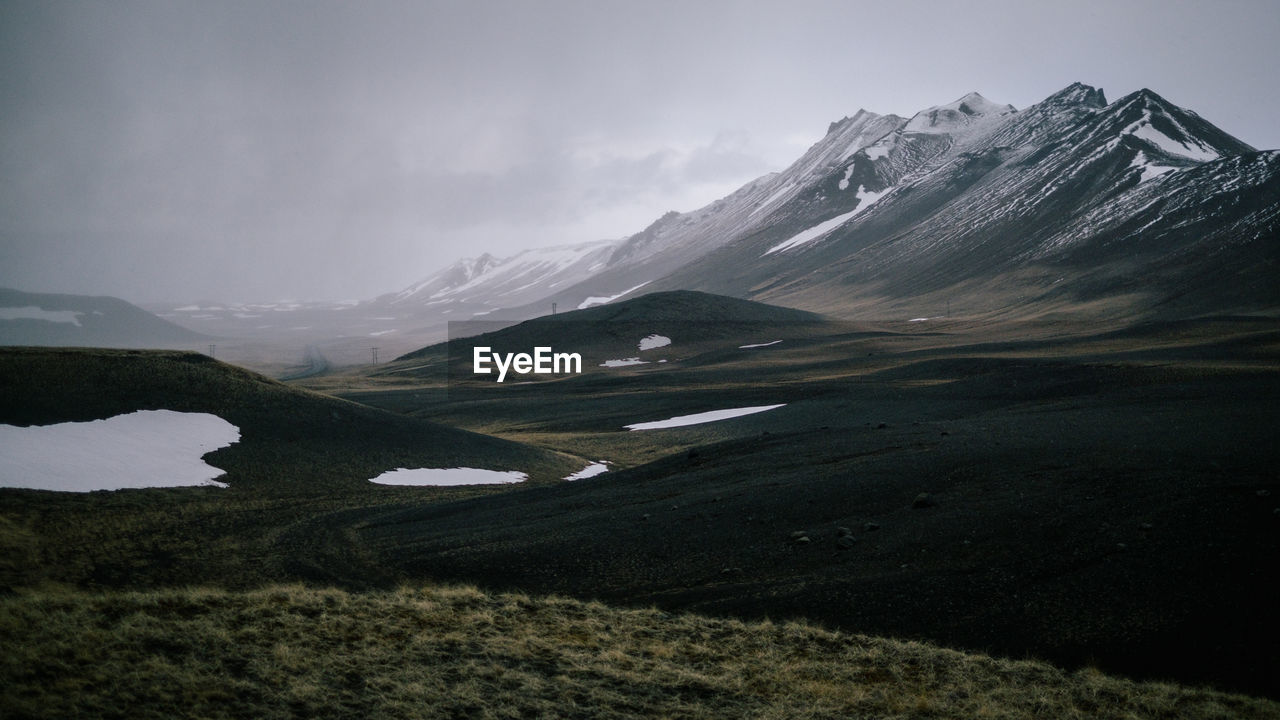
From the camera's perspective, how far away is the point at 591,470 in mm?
42250

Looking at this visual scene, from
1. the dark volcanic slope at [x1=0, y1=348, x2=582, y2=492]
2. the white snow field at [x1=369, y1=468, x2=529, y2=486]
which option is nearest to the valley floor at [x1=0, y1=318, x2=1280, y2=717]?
the dark volcanic slope at [x1=0, y1=348, x2=582, y2=492]

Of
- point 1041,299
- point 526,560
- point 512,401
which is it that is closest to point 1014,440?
point 526,560

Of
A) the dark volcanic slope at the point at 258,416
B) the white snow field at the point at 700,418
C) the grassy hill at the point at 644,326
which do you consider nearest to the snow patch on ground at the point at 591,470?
the dark volcanic slope at the point at 258,416

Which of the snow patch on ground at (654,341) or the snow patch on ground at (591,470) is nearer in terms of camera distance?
the snow patch on ground at (591,470)

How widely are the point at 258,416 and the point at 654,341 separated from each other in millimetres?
90369

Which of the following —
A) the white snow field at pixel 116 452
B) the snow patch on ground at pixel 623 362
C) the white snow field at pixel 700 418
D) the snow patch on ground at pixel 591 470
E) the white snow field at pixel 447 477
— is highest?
the snow patch on ground at pixel 623 362

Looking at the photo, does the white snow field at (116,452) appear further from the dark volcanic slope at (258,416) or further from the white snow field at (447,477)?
the white snow field at (447,477)

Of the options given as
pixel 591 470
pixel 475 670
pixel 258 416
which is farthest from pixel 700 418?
pixel 475 670

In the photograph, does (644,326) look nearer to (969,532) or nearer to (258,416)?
(258,416)

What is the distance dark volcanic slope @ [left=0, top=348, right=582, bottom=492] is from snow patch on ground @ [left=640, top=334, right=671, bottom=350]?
78.5 m

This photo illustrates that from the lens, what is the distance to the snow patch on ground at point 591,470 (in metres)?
40.0

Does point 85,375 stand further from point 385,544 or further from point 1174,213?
point 1174,213

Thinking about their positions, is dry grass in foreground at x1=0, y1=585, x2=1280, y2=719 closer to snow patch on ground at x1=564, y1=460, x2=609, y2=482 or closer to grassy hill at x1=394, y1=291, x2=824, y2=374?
snow patch on ground at x1=564, y1=460, x2=609, y2=482

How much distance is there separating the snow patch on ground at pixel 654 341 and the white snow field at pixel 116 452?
296 ft
